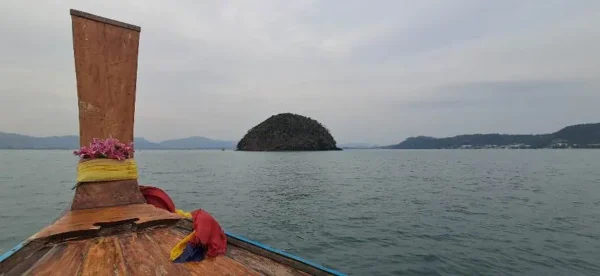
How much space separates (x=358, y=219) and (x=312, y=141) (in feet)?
592

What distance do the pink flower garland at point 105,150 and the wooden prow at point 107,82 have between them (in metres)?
0.34

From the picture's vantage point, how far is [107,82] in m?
6.40

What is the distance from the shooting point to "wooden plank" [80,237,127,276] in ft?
10.7

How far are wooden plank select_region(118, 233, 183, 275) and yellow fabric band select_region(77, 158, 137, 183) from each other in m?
1.75

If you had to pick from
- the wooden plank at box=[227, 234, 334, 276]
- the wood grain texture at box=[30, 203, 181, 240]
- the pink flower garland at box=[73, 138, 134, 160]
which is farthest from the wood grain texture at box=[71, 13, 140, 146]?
the wooden plank at box=[227, 234, 334, 276]

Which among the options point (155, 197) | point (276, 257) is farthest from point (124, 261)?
point (155, 197)

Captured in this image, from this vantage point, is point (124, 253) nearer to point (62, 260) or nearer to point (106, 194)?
point (62, 260)

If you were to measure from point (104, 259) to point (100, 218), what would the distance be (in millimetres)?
1340

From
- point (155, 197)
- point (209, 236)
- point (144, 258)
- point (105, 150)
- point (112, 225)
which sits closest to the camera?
point (144, 258)

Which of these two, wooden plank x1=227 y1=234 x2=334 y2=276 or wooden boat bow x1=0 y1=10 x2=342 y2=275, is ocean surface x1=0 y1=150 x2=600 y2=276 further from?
wooden boat bow x1=0 y1=10 x2=342 y2=275

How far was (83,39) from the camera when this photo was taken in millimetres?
6184

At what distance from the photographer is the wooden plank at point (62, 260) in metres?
3.24

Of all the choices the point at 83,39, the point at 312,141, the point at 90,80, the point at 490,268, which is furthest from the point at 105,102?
the point at 312,141

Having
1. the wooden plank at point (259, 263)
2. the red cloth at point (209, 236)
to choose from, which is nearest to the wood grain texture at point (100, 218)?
the red cloth at point (209, 236)
